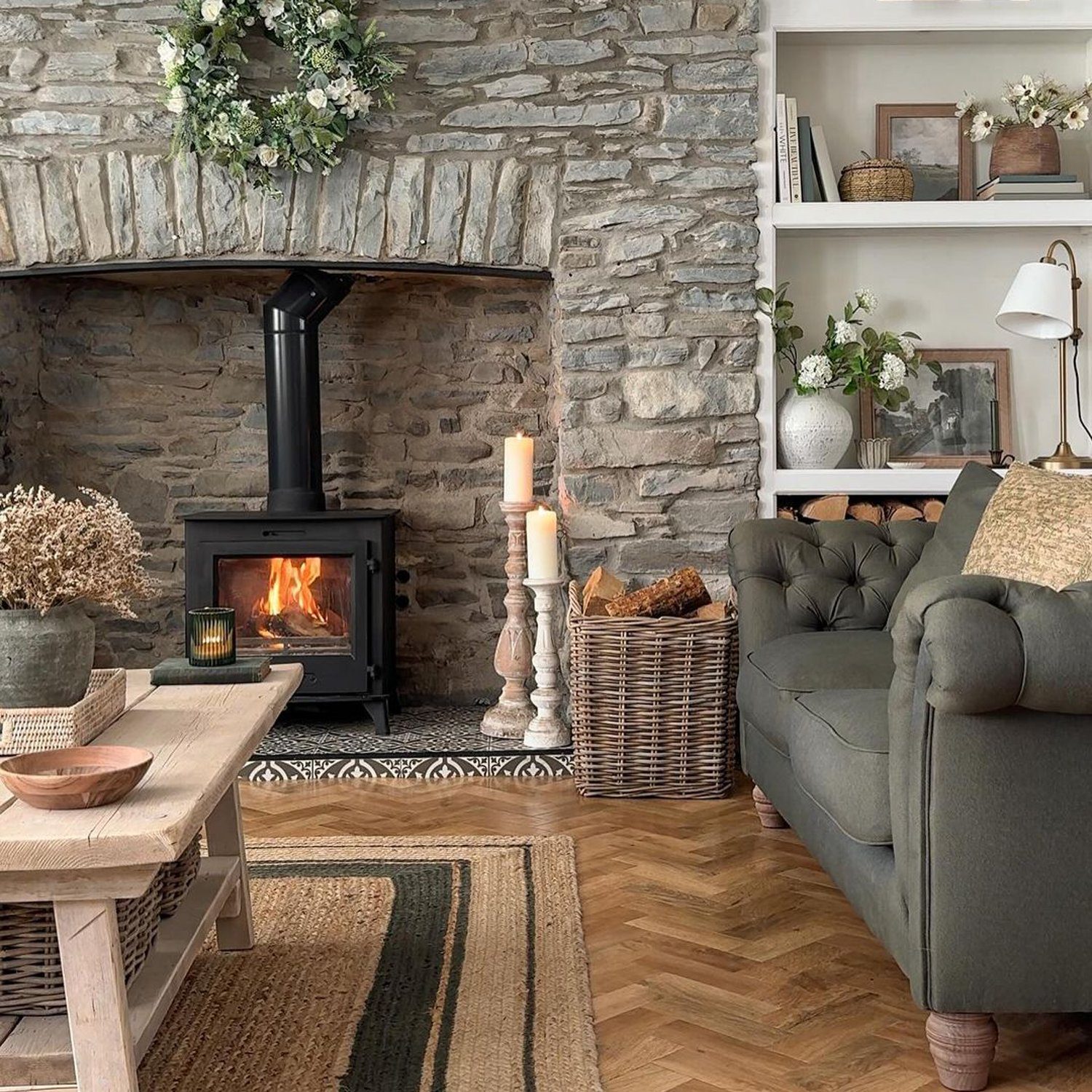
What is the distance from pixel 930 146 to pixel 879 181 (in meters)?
0.35

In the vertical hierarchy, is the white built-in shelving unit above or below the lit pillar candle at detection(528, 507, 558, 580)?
above

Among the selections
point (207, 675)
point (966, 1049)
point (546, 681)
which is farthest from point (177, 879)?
point (546, 681)

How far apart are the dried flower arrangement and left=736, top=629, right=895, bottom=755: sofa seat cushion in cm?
137

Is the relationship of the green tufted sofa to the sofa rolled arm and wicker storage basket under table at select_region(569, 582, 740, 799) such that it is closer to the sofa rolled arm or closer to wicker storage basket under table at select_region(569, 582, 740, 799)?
the sofa rolled arm

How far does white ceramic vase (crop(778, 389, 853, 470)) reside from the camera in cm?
401

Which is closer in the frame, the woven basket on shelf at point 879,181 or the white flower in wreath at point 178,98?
the white flower in wreath at point 178,98

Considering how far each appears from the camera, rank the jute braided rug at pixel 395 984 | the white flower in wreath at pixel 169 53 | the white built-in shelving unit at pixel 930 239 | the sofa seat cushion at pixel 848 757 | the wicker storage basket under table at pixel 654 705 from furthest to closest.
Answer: the white built-in shelving unit at pixel 930 239 → the white flower in wreath at pixel 169 53 → the wicker storage basket under table at pixel 654 705 → the sofa seat cushion at pixel 848 757 → the jute braided rug at pixel 395 984

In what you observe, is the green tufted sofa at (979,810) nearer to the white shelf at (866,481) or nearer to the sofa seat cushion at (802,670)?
the sofa seat cushion at (802,670)

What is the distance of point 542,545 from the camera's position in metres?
3.94

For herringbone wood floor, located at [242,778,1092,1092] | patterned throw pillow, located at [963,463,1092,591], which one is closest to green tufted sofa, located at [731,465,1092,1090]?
herringbone wood floor, located at [242,778,1092,1092]

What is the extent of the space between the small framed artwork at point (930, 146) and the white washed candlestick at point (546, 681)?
67.8 inches

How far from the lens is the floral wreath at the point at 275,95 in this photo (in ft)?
12.3

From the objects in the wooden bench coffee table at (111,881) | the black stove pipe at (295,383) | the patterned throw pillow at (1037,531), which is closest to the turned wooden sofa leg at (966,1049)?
the patterned throw pillow at (1037,531)

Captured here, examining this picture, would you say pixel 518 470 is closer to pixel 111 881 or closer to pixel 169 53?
pixel 169 53
